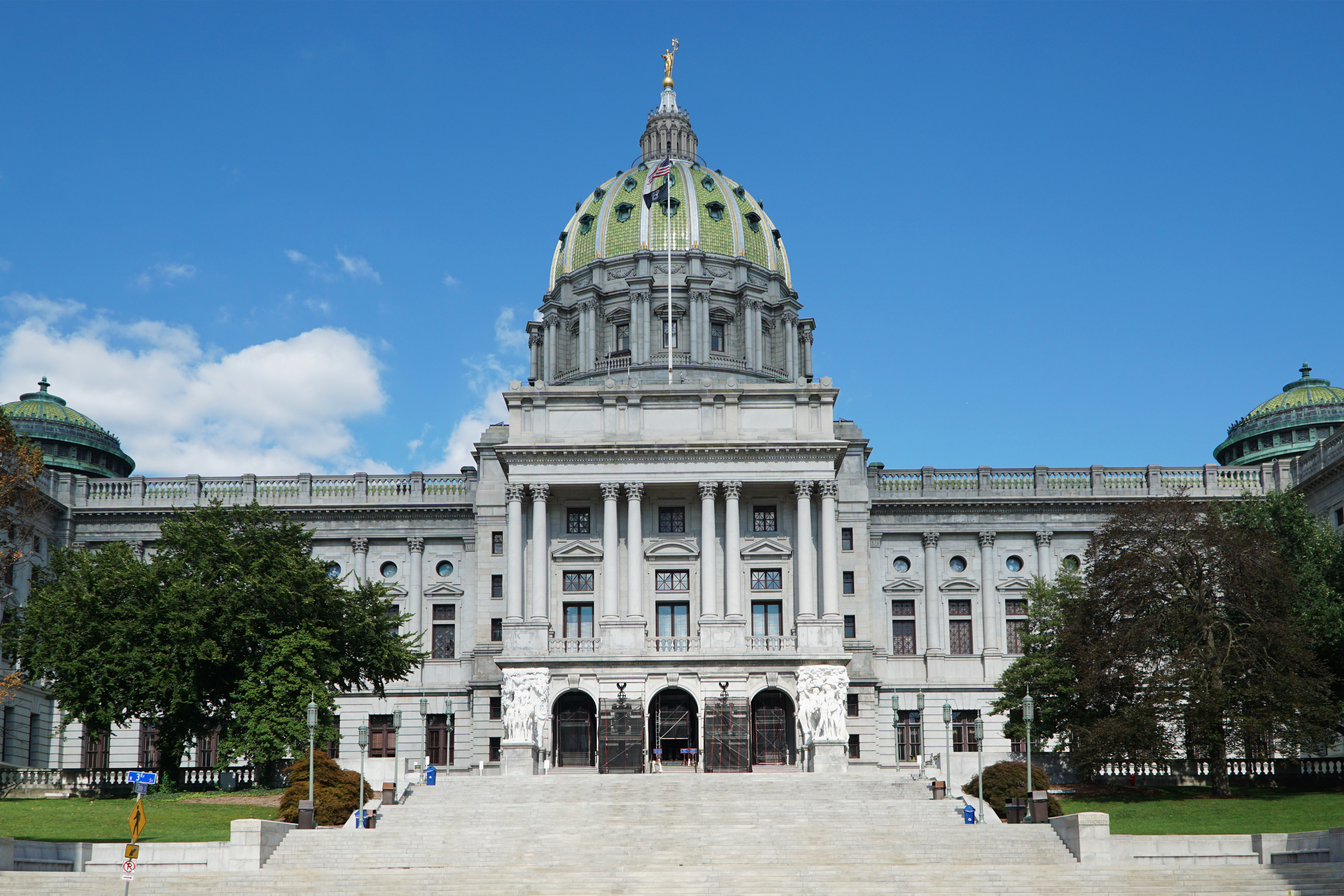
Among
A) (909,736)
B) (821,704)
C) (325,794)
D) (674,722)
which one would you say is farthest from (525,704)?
(909,736)

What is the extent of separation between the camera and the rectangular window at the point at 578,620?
73.6 metres

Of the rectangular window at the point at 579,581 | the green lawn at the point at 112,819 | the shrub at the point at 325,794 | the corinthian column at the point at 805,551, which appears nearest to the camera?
the green lawn at the point at 112,819

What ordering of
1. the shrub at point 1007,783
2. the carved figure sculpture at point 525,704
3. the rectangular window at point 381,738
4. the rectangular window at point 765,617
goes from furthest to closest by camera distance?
1. the rectangular window at point 381,738
2. the rectangular window at point 765,617
3. the carved figure sculpture at point 525,704
4. the shrub at point 1007,783

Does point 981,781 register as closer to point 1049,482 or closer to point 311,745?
point 311,745

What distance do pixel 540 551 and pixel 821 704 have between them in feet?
49.2

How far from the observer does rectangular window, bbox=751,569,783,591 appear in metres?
73.8

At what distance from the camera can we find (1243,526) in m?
62.0

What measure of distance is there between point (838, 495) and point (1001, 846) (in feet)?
136

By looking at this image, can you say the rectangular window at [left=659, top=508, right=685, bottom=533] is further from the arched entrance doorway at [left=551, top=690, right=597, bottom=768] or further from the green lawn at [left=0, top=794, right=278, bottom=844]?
the green lawn at [left=0, top=794, right=278, bottom=844]

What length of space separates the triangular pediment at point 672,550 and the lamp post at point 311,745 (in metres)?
22.2

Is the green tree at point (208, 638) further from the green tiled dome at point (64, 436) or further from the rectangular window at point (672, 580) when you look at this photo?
the green tiled dome at point (64, 436)

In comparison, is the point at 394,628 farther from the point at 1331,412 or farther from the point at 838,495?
the point at 1331,412

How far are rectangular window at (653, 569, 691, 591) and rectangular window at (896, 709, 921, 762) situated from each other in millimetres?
16083

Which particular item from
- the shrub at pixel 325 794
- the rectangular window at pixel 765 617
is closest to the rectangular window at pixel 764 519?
the rectangular window at pixel 765 617
